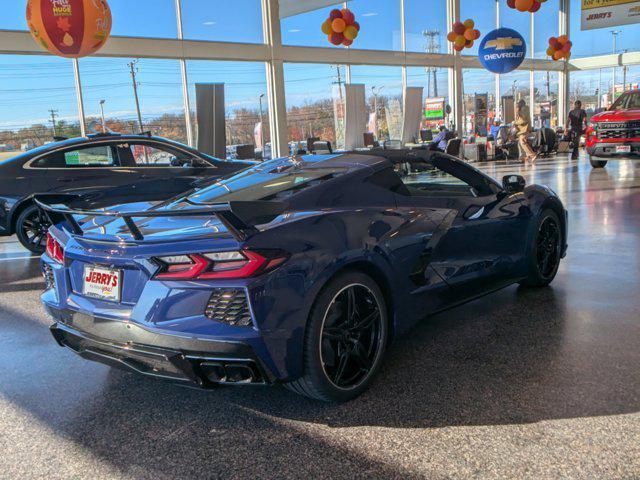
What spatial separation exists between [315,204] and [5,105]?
524 inches

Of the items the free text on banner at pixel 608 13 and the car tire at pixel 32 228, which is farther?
the free text on banner at pixel 608 13

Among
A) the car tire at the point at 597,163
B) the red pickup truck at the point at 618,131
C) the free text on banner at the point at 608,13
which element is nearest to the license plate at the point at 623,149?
the red pickup truck at the point at 618,131

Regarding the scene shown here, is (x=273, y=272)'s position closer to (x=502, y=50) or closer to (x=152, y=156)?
(x=152, y=156)

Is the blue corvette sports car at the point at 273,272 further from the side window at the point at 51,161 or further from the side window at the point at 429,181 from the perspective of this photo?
the side window at the point at 51,161

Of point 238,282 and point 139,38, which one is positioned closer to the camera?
point 238,282

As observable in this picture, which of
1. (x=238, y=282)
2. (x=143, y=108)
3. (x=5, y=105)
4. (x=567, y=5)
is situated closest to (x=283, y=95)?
(x=143, y=108)

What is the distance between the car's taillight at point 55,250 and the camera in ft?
10.0

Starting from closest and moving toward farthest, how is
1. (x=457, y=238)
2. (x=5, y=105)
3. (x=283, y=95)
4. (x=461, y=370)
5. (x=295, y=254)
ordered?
1. (x=295, y=254)
2. (x=461, y=370)
3. (x=457, y=238)
4. (x=5, y=105)
5. (x=283, y=95)

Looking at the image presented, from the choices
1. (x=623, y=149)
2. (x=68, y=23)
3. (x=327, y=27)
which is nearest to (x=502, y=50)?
(x=623, y=149)

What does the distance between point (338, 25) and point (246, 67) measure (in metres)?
3.20

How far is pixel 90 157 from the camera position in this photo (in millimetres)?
7828

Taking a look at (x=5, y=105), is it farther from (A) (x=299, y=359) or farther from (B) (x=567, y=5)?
(B) (x=567, y=5)

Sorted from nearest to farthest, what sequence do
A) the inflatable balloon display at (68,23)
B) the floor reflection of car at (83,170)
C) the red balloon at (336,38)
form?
the floor reflection of car at (83,170), the inflatable balloon display at (68,23), the red balloon at (336,38)

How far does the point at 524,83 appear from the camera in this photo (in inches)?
1116
